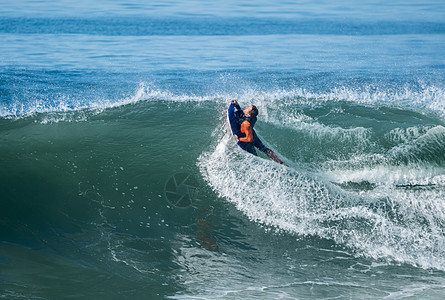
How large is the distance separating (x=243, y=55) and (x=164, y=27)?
8.55 meters

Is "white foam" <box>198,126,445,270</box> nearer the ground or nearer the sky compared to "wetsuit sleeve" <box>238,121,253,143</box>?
nearer the ground

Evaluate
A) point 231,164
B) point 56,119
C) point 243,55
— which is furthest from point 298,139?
point 243,55

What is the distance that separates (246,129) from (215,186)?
1074 millimetres

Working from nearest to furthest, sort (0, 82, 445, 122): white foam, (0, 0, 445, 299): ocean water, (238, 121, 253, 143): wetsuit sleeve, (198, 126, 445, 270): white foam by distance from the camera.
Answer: (0, 0, 445, 299): ocean water < (198, 126, 445, 270): white foam < (238, 121, 253, 143): wetsuit sleeve < (0, 82, 445, 122): white foam

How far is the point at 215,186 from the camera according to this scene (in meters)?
8.14

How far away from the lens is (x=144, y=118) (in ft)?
34.5

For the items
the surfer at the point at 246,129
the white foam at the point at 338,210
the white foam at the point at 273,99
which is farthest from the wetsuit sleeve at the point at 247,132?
the white foam at the point at 273,99

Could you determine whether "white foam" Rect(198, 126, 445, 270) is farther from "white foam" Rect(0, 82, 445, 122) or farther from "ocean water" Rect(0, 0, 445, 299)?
"white foam" Rect(0, 82, 445, 122)

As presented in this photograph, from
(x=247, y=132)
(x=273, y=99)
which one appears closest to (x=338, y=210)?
(x=247, y=132)

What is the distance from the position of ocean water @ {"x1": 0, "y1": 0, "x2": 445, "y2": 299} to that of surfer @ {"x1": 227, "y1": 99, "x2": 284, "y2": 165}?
251 mm

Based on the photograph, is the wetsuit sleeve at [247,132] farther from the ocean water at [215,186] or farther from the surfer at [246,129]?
the ocean water at [215,186]

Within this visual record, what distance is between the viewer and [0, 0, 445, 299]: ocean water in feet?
19.7

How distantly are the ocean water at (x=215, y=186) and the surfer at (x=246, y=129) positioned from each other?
0.25 m

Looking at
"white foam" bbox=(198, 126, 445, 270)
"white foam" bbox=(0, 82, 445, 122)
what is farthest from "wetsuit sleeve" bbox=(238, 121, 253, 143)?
"white foam" bbox=(0, 82, 445, 122)
